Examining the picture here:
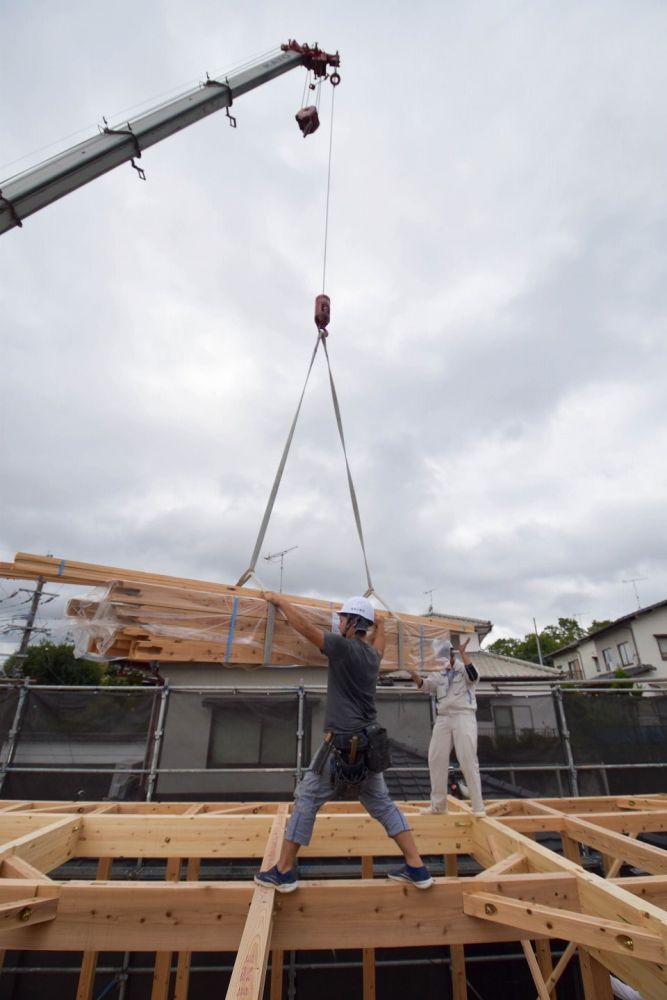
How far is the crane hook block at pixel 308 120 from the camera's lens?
970cm

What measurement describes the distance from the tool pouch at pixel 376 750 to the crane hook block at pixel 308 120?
11079 millimetres

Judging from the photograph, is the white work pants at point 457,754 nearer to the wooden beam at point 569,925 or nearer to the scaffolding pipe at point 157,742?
the wooden beam at point 569,925

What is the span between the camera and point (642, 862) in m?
3.64

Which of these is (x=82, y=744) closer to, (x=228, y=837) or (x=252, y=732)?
(x=252, y=732)

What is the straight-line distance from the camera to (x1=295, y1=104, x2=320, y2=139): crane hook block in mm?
9695

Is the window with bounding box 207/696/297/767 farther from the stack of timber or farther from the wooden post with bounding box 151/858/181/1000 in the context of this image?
the wooden post with bounding box 151/858/181/1000

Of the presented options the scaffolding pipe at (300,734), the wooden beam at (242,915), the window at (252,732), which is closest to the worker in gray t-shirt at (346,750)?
the wooden beam at (242,915)

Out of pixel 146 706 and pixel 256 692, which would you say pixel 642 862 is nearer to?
pixel 256 692

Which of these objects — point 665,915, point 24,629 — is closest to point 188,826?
point 665,915

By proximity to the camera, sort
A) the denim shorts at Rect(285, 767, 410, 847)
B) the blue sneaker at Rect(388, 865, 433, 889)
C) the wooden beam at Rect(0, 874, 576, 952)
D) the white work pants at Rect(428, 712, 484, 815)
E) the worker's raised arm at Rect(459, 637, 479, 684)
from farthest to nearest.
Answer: the worker's raised arm at Rect(459, 637, 479, 684) < the white work pants at Rect(428, 712, 484, 815) < the denim shorts at Rect(285, 767, 410, 847) < the blue sneaker at Rect(388, 865, 433, 889) < the wooden beam at Rect(0, 874, 576, 952)

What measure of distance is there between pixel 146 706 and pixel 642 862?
5.85 metres

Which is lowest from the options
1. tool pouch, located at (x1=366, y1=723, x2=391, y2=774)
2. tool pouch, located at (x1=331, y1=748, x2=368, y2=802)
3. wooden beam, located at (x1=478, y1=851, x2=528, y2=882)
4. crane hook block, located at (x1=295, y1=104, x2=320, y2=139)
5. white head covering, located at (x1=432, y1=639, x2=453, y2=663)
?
wooden beam, located at (x1=478, y1=851, x2=528, y2=882)

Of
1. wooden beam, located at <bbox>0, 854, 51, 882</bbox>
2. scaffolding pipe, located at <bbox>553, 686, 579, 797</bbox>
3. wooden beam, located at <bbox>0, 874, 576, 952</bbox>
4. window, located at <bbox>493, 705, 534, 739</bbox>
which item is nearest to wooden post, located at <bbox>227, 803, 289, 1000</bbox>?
wooden beam, located at <bbox>0, 874, 576, 952</bbox>

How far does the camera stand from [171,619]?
542 centimetres
